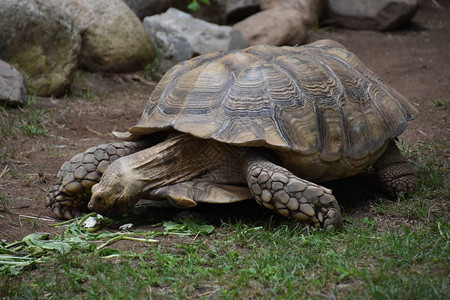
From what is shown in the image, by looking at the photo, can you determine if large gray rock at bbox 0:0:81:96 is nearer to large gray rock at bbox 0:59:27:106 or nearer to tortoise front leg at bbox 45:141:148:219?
large gray rock at bbox 0:59:27:106

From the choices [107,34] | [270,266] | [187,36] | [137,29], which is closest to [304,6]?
[187,36]

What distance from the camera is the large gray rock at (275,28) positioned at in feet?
32.7

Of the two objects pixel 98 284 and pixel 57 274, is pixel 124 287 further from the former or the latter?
pixel 57 274

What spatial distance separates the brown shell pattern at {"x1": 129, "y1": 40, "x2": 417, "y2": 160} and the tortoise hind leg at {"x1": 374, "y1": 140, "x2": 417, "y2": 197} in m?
0.27

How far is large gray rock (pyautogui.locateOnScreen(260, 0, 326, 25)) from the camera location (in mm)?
11122

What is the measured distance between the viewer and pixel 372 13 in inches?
446

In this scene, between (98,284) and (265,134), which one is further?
(265,134)

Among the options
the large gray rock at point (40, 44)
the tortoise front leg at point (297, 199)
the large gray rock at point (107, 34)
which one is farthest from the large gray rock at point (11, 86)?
the tortoise front leg at point (297, 199)

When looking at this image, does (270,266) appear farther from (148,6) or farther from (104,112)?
(148,6)

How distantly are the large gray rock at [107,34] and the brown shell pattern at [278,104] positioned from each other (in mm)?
4110

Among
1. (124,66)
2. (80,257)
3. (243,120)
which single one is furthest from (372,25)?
(80,257)

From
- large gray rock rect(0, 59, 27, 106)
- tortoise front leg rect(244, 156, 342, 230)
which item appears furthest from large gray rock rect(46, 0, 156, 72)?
tortoise front leg rect(244, 156, 342, 230)

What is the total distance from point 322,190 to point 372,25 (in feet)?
27.5

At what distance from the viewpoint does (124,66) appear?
855cm
